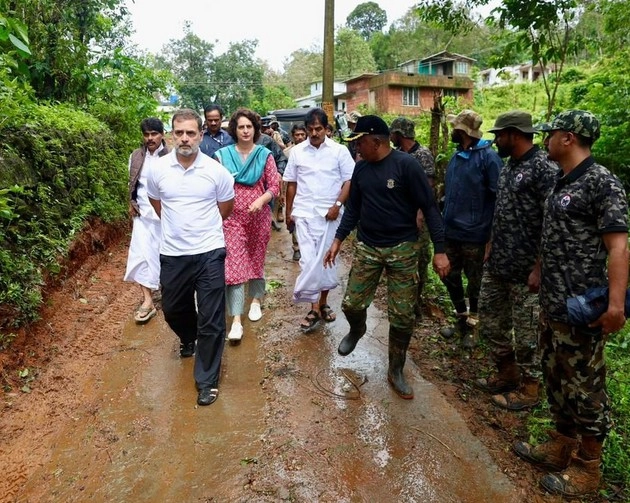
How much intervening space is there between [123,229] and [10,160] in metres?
3.05

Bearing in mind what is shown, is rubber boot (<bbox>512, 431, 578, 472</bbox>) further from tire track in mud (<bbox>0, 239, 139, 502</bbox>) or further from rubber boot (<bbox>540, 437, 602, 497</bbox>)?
tire track in mud (<bbox>0, 239, 139, 502</bbox>)

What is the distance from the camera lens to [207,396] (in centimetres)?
327

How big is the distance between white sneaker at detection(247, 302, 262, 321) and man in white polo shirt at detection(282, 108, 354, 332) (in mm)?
536

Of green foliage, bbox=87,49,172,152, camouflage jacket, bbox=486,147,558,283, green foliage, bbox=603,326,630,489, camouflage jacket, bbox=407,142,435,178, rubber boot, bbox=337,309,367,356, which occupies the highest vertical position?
green foliage, bbox=87,49,172,152

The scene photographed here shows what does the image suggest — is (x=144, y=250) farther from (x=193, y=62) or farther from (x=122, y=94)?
(x=193, y=62)

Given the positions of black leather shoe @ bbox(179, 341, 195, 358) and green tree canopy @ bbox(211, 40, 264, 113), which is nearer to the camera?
black leather shoe @ bbox(179, 341, 195, 358)

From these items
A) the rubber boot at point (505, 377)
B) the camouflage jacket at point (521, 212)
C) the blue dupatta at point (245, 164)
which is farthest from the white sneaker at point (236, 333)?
the camouflage jacket at point (521, 212)

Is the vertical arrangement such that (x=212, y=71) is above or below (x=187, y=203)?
above

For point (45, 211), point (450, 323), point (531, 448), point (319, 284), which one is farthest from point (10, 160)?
point (531, 448)

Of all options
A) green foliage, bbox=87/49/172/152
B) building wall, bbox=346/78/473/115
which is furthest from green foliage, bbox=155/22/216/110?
green foliage, bbox=87/49/172/152

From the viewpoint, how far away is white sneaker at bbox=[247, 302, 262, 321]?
4680 mm

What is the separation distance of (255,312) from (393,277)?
1919 mm

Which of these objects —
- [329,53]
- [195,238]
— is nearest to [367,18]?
[329,53]

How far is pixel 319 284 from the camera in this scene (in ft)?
14.3
